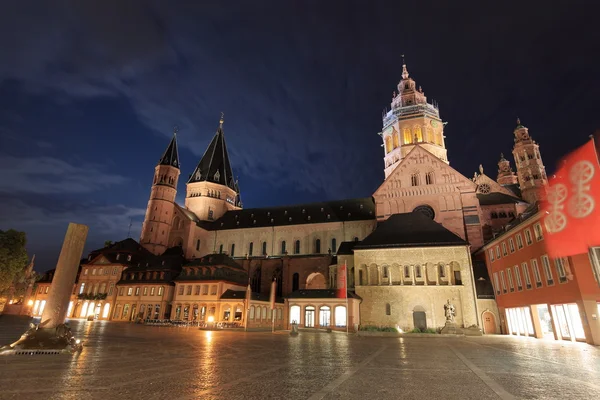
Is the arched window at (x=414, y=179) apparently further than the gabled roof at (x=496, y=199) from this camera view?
No

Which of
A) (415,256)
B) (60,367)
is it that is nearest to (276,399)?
(60,367)

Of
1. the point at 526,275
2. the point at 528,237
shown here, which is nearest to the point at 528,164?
the point at 528,237

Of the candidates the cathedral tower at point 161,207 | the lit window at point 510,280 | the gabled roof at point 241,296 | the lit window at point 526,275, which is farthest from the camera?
the cathedral tower at point 161,207

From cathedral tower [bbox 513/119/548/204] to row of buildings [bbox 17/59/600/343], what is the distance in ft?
0.83

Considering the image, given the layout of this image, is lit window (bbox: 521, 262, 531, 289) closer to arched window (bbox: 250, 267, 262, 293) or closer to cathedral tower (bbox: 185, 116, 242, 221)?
arched window (bbox: 250, 267, 262, 293)

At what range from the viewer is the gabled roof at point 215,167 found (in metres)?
67.5

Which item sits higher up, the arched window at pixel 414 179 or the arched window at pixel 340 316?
the arched window at pixel 414 179

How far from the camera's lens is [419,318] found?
3269 centimetres

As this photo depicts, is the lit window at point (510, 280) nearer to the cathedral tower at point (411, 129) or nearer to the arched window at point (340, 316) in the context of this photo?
the arched window at point (340, 316)

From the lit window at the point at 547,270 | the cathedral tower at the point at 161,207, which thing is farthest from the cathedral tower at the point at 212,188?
the lit window at the point at 547,270

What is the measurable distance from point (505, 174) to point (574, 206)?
62676 mm

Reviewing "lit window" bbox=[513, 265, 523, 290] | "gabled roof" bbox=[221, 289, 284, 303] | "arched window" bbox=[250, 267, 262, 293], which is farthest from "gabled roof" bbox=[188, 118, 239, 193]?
"lit window" bbox=[513, 265, 523, 290]

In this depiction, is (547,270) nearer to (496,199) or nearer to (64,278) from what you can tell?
(496,199)

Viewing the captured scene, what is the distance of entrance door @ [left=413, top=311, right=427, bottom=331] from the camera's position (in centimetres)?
3222
